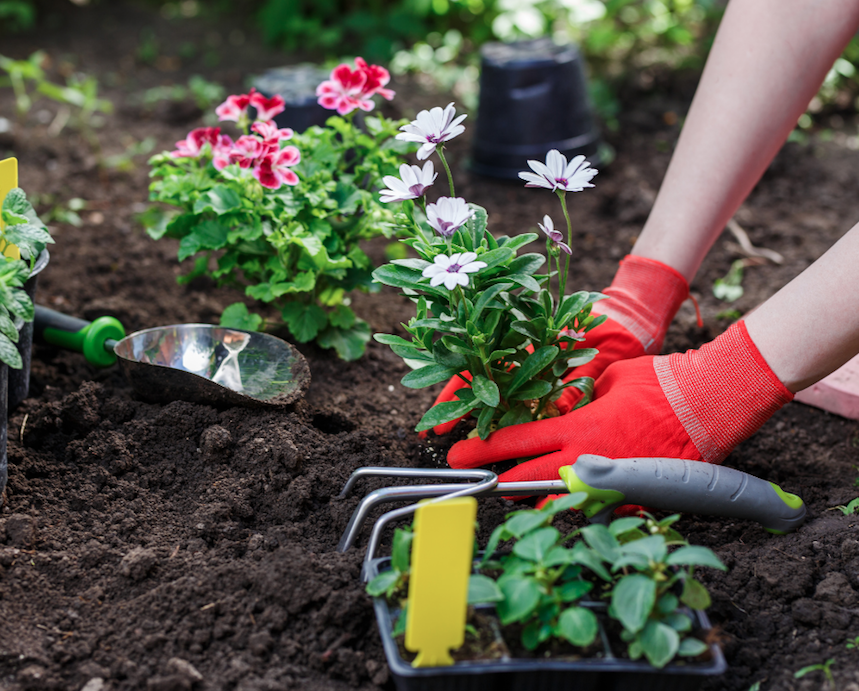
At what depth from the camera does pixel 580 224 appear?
2.78 metres

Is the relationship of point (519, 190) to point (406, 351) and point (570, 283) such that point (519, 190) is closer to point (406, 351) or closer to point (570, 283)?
point (570, 283)

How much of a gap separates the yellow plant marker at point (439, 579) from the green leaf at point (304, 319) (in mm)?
945

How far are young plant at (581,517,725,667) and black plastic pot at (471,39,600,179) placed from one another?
2152 millimetres

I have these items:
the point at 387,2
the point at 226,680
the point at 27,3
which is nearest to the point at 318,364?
the point at 226,680

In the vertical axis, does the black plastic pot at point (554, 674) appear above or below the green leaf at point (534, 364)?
below

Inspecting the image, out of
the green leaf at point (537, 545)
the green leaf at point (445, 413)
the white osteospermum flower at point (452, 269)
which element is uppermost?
the white osteospermum flower at point (452, 269)

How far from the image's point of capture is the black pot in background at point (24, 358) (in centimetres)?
150

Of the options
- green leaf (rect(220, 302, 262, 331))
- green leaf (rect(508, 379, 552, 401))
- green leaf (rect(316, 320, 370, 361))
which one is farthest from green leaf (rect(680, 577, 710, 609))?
green leaf (rect(220, 302, 262, 331))

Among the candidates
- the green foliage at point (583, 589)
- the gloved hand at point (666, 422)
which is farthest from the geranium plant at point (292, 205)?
the green foliage at point (583, 589)

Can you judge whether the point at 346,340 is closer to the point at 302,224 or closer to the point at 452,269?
the point at 302,224

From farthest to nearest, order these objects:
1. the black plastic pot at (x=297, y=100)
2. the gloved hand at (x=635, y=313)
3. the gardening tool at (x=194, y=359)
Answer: the black plastic pot at (x=297, y=100)
the gloved hand at (x=635, y=313)
the gardening tool at (x=194, y=359)

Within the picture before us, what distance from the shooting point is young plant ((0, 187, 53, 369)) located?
47.8 inches

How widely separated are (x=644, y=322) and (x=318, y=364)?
807mm

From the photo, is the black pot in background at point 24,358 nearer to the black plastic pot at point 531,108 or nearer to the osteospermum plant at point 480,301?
the osteospermum plant at point 480,301
